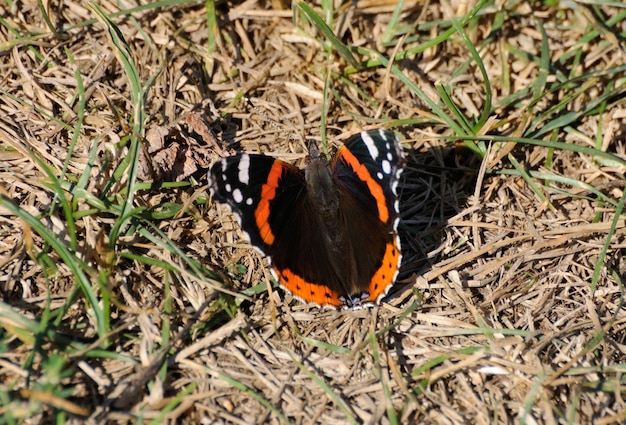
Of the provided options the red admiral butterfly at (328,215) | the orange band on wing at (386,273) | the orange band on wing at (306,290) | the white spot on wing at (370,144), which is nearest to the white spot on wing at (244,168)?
the red admiral butterfly at (328,215)

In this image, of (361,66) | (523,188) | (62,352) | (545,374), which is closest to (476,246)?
(523,188)

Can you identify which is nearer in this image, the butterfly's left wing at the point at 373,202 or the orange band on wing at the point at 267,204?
the butterfly's left wing at the point at 373,202

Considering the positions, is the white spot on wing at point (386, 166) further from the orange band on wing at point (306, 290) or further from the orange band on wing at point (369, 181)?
the orange band on wing at point (306, 290)

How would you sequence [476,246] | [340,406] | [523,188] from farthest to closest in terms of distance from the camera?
[523,188], [476,246], [340,406]

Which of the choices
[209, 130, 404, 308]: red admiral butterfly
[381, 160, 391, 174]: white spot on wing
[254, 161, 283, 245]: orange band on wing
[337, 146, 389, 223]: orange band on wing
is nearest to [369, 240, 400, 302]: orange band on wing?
[209, 130, 404, 308]: red admiral butterfly

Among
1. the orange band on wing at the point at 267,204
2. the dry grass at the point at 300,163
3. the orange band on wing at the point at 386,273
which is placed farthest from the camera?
the orange band on wing at the point at 267,204

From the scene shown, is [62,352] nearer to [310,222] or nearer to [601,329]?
[310,222]
